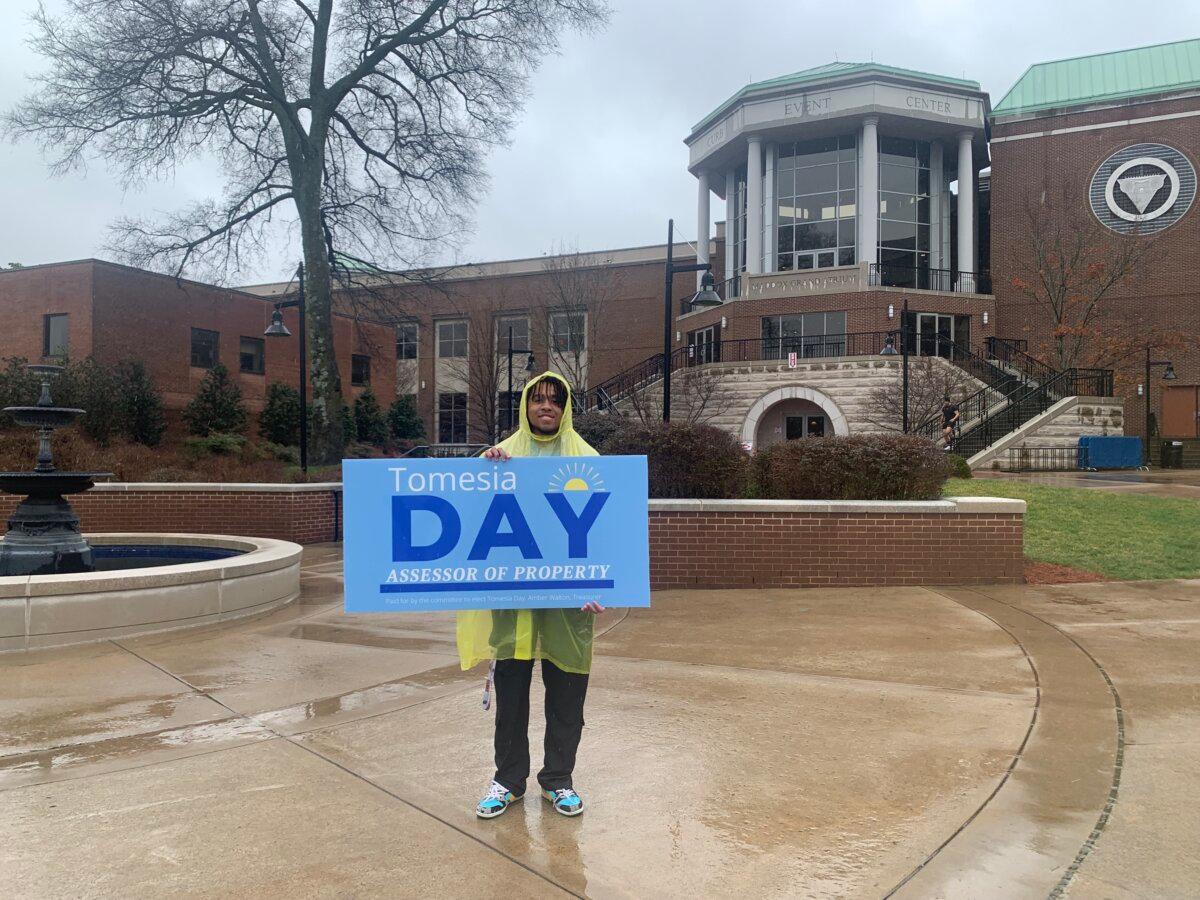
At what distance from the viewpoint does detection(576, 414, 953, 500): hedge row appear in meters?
9.23

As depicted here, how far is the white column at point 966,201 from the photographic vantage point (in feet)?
115

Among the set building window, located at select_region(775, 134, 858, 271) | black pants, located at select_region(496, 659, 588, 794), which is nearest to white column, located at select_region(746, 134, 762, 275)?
building window, located at select_region(775, 134, 858, 271)

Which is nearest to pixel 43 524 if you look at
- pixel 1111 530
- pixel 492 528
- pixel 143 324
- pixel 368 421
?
pixel 492 528

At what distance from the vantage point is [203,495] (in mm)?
13875

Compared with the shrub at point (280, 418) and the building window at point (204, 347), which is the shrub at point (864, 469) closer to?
the shrub at point (280, 418)

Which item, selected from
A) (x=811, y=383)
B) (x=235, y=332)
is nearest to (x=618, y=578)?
(x=811, y=383)

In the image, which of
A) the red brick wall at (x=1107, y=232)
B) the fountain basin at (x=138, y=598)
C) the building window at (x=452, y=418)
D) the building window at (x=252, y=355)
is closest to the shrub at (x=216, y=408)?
the building window at (x=252, y=355)

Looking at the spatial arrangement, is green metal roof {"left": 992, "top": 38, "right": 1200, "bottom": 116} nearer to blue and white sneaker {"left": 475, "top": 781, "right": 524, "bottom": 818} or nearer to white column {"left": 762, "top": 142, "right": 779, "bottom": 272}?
white column {"left": 762, "top": 142, "right": 779, "bottom": 272}

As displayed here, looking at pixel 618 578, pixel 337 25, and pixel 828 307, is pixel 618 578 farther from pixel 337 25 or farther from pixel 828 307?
pixel 828 307

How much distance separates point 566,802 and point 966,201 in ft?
121

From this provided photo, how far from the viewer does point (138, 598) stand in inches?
271

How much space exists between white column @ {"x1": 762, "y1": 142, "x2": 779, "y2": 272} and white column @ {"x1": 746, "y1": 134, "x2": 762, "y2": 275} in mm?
324

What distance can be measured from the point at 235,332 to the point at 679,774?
1243 inches

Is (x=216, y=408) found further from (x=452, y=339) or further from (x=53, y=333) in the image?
(x=452, y=339)
